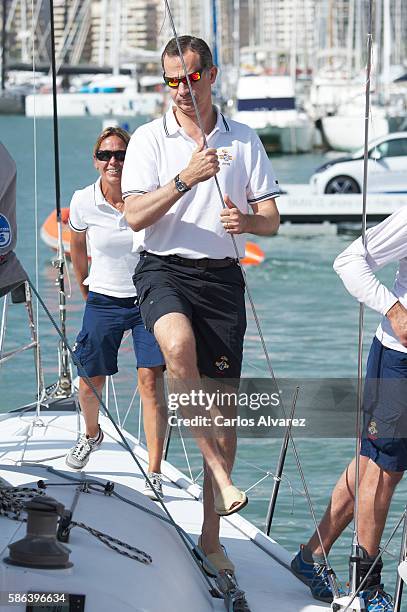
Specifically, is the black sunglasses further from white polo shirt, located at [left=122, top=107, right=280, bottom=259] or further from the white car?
the white car

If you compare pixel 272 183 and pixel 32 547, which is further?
pixel 272 183

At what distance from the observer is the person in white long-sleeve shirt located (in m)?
3.73

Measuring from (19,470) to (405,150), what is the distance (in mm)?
18201

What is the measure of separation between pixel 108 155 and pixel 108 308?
667mm

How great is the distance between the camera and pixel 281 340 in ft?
40.8

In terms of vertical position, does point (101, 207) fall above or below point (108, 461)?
above

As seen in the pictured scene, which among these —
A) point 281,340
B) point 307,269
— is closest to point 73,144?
point 307,269

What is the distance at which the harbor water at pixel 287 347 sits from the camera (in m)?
6.57

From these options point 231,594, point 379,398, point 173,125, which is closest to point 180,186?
point 173,125

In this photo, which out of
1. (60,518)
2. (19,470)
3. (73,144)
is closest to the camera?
(60,518)

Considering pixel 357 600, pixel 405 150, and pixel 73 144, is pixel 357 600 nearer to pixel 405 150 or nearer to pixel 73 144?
pixel 405 150

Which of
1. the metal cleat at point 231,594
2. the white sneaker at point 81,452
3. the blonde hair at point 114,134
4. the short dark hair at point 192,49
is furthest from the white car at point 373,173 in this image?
the metal cleat at point 231,594

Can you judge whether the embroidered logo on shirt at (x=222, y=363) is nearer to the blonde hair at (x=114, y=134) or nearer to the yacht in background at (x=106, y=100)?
the blonde hair at (x=114, y=134)

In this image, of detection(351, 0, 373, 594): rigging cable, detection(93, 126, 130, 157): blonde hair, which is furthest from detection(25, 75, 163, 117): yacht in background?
detection(351, 0, 373, 594): rigging cable
